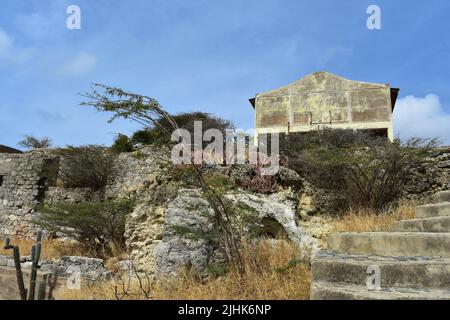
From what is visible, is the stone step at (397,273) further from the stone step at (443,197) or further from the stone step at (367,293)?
the stone step at (443,197)

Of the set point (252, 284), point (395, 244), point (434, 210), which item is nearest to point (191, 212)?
point (252, 284)

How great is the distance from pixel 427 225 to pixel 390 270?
5.79ft

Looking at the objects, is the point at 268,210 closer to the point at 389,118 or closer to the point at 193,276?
the point at 193,276

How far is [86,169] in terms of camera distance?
13.1 metres

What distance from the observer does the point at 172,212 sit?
543cm

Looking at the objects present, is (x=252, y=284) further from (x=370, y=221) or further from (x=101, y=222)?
(x=101, y=222)

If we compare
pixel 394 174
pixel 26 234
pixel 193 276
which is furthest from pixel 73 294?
pixel 26 234

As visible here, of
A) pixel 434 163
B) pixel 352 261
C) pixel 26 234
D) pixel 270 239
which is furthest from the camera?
pixel 26 234

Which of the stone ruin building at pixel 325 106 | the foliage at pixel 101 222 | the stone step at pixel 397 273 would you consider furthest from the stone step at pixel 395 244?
the stone ruin building at pixel 325 106

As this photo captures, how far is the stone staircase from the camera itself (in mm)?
2801

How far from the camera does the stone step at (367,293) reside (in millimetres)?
2635

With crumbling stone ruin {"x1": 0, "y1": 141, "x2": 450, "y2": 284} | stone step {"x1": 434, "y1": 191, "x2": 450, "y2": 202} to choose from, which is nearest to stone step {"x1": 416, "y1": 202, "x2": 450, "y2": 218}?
stone step {"x1": 434, "y1": 191, "x2": 450, "y2": 202}

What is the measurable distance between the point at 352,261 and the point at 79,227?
708cm
